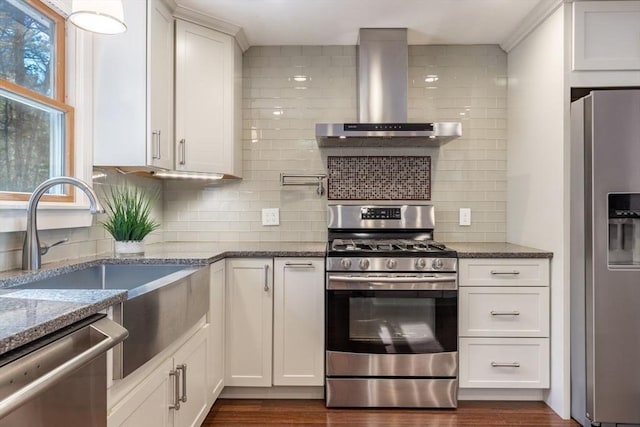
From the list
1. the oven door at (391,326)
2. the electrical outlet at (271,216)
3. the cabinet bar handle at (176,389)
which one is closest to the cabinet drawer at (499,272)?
the oven door at (391,326)

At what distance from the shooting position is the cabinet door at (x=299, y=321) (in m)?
2.31

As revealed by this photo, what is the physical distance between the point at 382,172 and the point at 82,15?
78.8 inches

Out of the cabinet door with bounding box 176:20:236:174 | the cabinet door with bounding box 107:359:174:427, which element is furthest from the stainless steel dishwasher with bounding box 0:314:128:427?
the cabinet door with bounding box 176:20:236:174

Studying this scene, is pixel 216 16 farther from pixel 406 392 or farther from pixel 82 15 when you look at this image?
pixel 406 392

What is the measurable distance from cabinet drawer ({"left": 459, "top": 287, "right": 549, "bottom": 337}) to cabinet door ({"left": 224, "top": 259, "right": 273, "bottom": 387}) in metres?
1.12

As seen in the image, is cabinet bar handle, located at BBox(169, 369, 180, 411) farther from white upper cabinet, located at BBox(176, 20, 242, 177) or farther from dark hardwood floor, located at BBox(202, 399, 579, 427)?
white upper cabinet, located at BBox(176, 20, 242, 177)

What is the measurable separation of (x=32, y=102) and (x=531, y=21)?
2723mm

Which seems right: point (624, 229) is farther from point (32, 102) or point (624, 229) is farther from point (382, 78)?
point (32, 102)

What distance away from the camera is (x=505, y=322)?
230 cm

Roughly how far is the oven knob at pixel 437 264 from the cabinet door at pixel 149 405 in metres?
1.42

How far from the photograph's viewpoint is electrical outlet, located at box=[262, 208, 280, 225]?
9.62ft

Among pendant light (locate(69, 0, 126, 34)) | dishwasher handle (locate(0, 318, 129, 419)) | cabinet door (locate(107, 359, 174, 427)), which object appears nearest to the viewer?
dishwasher handle (locate(0, 318, 129, 419))

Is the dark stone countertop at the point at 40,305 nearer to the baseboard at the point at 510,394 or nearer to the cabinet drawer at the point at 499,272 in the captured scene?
the cabinet drawer at the point at 499,272

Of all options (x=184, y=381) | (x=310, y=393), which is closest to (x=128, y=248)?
(x=184, y=381)
